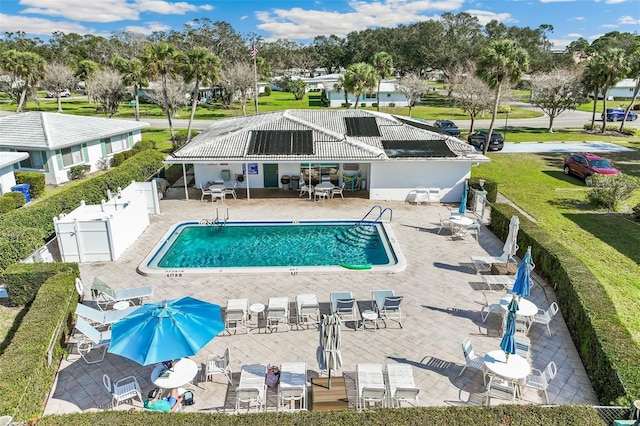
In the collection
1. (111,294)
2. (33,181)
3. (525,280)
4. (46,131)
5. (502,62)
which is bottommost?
(111,294)

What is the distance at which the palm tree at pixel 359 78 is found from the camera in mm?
50875

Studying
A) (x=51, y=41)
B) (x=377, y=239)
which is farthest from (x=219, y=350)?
(x=51, y=41)

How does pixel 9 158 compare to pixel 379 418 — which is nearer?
pixel 379 418

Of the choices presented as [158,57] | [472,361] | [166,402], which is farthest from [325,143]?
[158,57]

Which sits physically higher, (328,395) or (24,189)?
(24,189)

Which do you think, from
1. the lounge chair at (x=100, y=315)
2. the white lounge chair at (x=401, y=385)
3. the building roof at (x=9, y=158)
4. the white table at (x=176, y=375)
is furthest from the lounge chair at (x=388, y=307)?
the building roof at (x=9, y=158)

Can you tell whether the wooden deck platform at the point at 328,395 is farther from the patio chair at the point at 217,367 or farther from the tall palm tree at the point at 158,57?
the tall palm tree at the point at 158,57

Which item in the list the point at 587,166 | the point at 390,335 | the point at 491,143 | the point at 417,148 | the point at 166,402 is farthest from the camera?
the point at 491,143

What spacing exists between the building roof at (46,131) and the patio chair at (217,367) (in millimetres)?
22580

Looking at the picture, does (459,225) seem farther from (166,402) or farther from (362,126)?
(166,402)

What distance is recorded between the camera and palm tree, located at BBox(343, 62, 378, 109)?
50875 millimetres

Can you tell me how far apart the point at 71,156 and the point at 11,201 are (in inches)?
290

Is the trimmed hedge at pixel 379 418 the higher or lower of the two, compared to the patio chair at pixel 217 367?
higher

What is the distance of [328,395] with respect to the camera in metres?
9.55
